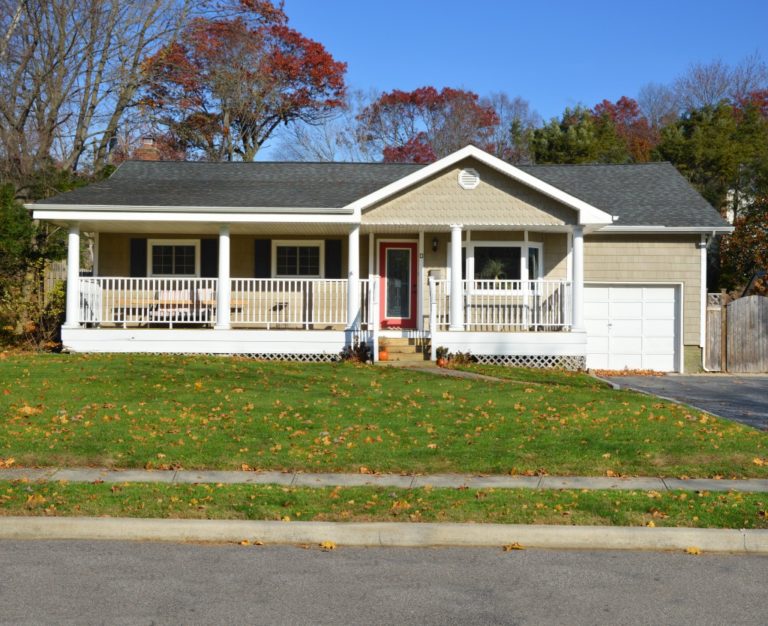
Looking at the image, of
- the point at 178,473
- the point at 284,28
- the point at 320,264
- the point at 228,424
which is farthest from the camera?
the point at 284,28

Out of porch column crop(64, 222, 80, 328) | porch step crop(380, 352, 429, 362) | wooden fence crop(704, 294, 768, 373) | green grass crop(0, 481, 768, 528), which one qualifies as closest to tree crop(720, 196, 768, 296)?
wooden fence crop(704, 294, 768, 373)

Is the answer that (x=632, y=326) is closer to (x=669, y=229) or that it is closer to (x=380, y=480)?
(x=669, y=229)

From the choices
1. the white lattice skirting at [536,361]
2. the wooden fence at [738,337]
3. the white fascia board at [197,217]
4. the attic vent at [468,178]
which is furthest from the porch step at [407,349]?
the wooden fence at [738,337]

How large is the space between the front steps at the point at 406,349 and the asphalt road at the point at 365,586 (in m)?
11.5

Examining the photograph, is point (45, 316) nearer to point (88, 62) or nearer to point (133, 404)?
point (133, 404)

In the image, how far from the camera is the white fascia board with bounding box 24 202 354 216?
59.3 feet

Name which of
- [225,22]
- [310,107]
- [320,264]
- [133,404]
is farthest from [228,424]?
[310,107]

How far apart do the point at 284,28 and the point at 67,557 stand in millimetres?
36173

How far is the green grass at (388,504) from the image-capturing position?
7.29 meters

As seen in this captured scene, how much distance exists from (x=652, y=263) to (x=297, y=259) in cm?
823

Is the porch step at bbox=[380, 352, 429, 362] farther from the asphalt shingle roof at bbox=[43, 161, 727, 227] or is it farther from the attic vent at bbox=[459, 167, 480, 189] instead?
the attic vent at bbox=[459, 167, 480, 189]

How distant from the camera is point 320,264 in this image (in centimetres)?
2078

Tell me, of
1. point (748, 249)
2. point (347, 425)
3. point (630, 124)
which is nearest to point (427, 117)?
point (630, 124)

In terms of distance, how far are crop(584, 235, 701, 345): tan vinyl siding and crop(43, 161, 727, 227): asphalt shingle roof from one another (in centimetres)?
52
